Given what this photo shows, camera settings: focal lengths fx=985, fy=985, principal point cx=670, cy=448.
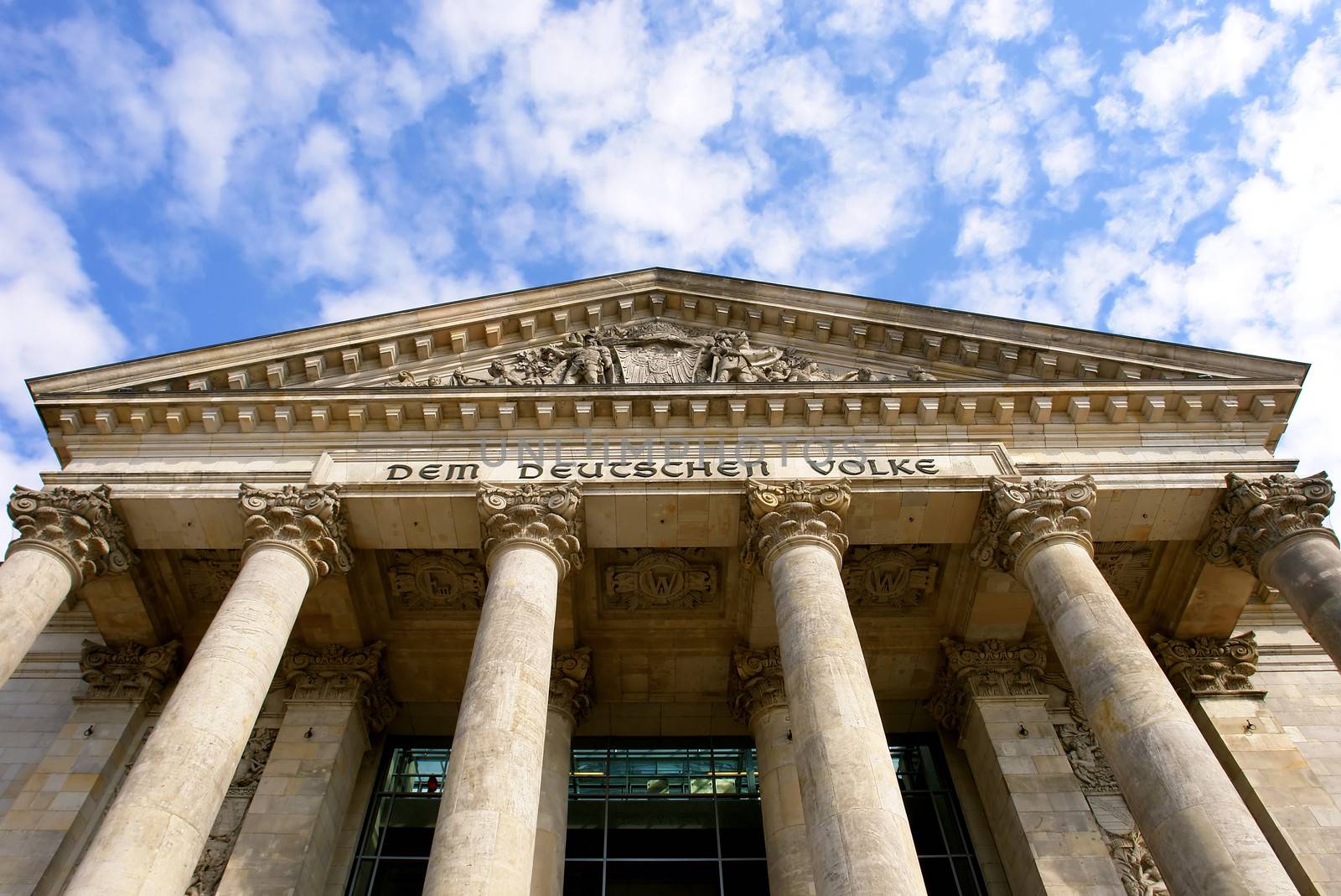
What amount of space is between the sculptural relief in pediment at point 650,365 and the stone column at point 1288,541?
18.4ft

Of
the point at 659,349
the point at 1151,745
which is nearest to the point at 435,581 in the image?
the point at 659,349

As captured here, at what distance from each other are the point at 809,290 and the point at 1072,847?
11327mm

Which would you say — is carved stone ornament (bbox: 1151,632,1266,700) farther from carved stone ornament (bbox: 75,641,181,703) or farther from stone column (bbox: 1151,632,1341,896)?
carved stone ornament (bbox: 75,641,181,703)

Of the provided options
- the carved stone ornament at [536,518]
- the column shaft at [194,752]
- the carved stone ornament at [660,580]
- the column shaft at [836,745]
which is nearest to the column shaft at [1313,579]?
the column shaft at [836,745]

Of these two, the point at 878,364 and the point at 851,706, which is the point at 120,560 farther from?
the point at 878,364

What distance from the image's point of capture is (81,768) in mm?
16250

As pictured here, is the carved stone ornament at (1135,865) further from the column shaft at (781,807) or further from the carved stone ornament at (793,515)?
the carved stone ornament at (793,515)

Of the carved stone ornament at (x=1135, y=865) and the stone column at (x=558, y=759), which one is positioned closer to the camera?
the carved stone ornament at (x=1135, y=865)

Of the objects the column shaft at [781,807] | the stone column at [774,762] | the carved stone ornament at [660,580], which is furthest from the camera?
the carved stone ornament at [660,580]

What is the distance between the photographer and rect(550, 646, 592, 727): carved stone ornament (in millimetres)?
17859

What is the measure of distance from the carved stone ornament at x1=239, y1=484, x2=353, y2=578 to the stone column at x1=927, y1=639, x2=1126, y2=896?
36.3 ft

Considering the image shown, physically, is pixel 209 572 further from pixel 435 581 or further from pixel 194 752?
pixel 194 752

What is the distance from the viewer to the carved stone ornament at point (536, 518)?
1534 centimetres

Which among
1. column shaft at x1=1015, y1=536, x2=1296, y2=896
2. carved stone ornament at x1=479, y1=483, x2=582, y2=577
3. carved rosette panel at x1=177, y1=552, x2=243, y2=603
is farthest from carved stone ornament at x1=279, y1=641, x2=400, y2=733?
column shaft at x1=1015, y1=536, x2=1296, y2=896
